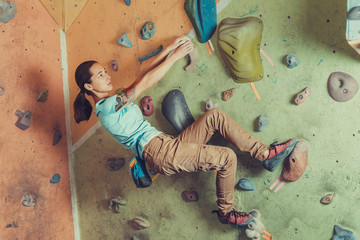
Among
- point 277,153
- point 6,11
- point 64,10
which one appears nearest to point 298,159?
point 277,153

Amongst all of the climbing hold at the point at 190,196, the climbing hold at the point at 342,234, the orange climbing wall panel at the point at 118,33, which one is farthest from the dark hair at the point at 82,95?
the climbing hold at the point at 342,234

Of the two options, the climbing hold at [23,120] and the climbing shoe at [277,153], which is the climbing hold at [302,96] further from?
the climbing hold at [23,120]

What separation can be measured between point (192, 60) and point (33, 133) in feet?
4.96

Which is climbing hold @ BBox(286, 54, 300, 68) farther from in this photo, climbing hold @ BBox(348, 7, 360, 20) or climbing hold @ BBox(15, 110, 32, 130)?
climbing hold @ BBox(15, 110, 32, 130)

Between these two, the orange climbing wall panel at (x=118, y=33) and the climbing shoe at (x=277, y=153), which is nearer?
the climbing shoe at (x=277, y=153)

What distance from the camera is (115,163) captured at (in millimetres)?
3322

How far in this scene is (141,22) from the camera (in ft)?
10.2

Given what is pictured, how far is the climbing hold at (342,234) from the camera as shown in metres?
2.49

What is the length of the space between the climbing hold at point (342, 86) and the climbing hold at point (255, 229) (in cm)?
98

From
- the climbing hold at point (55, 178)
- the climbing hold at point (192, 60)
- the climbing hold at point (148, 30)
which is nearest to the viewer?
the climbing hold at point (192, 60)

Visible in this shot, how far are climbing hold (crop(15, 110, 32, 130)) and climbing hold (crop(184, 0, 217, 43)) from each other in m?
1.59

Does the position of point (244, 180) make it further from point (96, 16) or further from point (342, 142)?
point (96, 16)

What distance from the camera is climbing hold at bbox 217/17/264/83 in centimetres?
259

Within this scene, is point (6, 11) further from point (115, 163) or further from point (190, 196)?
point (190, 196)
